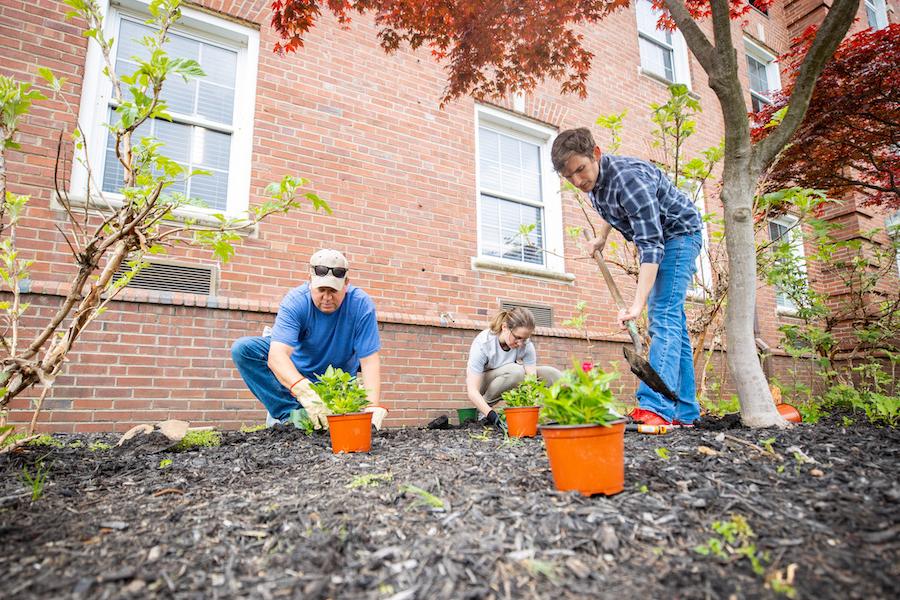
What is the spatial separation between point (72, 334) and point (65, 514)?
0.91 m

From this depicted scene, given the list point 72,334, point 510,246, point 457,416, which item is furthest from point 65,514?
point 510,246

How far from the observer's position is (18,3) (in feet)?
12.2

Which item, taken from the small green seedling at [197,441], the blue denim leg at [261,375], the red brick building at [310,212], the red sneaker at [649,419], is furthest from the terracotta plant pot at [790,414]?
the small green seedling at [197,441]

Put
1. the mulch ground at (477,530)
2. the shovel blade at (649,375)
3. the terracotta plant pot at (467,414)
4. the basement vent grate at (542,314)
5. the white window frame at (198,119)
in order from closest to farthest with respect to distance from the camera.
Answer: the mulch ground at (477,530) → the shovel blade at (649,375) → the white window frame at (198,119) → the terracotta plant pot at (467,414) → the basement vent grate at (542,314)

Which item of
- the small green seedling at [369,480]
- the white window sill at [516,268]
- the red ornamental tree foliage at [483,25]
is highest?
the red ornamental tree foliage at [483,25]

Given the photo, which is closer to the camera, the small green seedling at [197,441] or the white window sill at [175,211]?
the small green seedling at [197,441]

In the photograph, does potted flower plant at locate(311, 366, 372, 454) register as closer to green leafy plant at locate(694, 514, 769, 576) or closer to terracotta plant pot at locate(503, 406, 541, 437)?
terracotta plant pot at locate(503, 406, 541, 437)

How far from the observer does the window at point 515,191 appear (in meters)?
5.82

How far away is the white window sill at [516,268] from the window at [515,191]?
0.18 m

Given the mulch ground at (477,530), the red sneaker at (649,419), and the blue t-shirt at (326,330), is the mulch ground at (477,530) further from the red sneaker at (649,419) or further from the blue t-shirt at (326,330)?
the blue t-shirt at (326,330)

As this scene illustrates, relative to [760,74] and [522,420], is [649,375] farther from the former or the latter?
[760,74]

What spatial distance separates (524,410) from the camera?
8.93 feet

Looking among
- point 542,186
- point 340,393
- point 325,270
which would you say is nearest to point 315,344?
point 325,270

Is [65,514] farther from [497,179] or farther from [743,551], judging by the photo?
[497,179]
